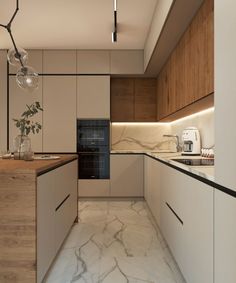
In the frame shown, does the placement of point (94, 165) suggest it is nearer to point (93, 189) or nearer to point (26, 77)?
point (93, 189)

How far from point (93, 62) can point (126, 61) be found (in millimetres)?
550

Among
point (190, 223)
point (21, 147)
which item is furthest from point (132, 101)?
point (190, 223)

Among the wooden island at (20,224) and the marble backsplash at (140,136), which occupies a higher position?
the marble backsplash at (140,136)

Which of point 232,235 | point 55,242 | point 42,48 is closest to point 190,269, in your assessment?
point 232,235

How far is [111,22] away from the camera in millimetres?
3637

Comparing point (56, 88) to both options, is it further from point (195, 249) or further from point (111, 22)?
point (195, 249)

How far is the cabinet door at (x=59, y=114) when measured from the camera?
15.3 ft

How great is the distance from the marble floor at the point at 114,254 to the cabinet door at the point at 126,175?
0.91 meters

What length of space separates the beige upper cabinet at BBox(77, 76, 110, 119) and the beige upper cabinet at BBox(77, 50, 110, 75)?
13 cm

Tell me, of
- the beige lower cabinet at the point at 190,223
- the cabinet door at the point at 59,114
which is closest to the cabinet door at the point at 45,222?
the beige lower cabinet at the point at 190,223

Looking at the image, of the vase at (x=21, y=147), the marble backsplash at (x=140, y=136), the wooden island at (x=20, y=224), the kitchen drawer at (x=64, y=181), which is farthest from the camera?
the marble backsplash at (x=140, y=136)

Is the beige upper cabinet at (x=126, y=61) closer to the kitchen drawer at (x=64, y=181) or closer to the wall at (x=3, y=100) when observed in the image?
the wall at (x=3, y=100)

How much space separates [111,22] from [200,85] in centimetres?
188

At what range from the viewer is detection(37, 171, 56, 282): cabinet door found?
1.75 metres
